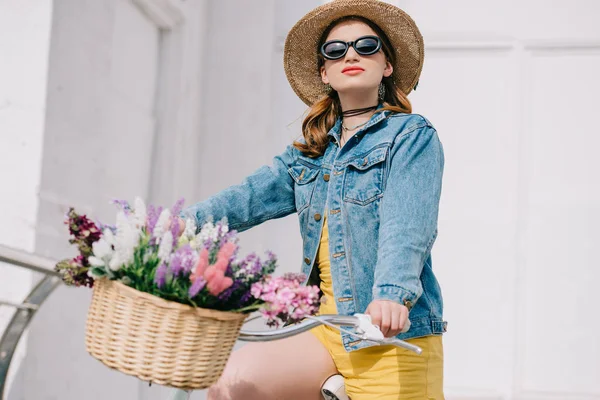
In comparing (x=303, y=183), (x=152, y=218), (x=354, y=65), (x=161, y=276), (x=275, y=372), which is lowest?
(x=275, y=372)

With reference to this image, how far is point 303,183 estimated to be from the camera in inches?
93.4

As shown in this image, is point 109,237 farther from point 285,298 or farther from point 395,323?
point 395,323

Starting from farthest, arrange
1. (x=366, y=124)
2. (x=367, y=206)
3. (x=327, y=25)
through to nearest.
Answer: (x=327, y=25)
(x=366, y=124)
(x=367, y=206)

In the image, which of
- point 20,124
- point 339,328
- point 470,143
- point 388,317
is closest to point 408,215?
point 388,317

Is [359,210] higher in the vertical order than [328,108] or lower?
lower

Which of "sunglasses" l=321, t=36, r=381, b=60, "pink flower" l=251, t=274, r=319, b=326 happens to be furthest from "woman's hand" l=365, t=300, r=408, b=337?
"sunglasses" l=321, t=36, r=381, b=60

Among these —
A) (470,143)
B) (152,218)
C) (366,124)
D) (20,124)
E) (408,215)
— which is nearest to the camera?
(152,218)

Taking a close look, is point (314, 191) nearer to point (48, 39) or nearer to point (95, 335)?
point (95, 335)

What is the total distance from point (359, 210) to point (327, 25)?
2.06 feet

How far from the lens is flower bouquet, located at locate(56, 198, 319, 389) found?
1.62 m

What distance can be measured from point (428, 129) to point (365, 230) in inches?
12.2

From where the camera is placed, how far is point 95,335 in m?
1.69

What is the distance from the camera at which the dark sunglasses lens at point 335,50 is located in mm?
2354

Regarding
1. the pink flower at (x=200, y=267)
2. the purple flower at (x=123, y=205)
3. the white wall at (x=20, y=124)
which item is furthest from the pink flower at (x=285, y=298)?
the white wall at (x=20, y=124)
